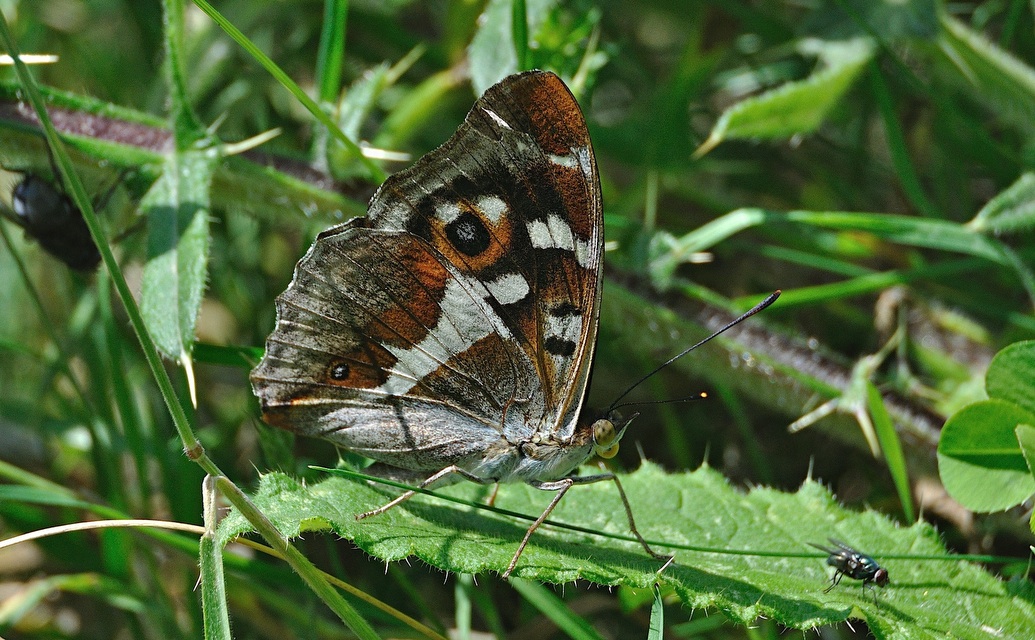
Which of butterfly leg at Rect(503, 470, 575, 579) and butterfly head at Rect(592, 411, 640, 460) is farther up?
butterfly head at Rect(592, 411, 640, 460)

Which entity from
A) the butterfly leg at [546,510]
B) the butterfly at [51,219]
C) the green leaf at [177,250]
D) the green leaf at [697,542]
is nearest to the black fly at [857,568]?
the green leaf at [697,542]

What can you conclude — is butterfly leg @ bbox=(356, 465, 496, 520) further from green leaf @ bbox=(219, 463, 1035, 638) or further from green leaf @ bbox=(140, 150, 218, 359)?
green leaf @ bbox=(140, 150, 218, 359)

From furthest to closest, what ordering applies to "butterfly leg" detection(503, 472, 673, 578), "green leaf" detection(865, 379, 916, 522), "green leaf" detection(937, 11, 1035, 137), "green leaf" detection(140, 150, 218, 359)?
"green leaf" detection(937, 11, 1035, 137), "green leaf" detection(865, 379, 916, 522), "green leaf" detection(140, 150, 218, 359), "butterfly leg" detection(503, 472, 673, 578)

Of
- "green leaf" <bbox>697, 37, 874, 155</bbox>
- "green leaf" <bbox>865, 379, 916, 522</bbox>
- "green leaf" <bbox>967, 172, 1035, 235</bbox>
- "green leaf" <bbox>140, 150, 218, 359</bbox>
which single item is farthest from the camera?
"green leaf" <bbox>697, 37, 874, 155</bbox>

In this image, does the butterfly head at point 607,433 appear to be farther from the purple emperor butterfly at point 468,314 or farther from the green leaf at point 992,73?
the green leaf at point 992,73

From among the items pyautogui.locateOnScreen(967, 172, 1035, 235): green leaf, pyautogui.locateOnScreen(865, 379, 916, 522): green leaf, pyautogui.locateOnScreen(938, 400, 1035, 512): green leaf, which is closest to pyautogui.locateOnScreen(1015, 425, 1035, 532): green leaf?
pyautogui.locateOnScreen(938, 400, 1035, 512): green leaf

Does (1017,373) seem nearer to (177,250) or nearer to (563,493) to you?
Result: (563,493)

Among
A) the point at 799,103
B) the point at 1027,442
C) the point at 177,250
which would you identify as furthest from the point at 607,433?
the point at 799,103

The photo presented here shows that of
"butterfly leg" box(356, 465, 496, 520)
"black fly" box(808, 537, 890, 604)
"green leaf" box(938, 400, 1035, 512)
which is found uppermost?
"butterfly leg" box(356, 465, 496, 520)
